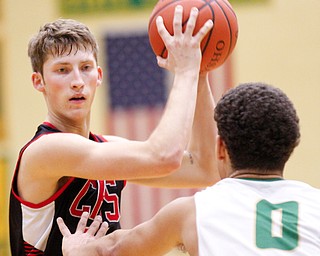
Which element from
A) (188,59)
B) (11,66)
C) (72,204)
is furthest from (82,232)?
(11,66)

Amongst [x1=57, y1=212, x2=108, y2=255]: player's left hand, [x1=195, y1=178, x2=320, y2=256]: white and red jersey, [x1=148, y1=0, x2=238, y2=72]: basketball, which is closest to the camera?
[x1=195, y1=178, x2=320, y2=256]: white and red jersey

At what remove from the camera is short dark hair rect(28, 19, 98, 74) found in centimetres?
407

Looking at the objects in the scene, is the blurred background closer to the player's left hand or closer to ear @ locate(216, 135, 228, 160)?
the player's left hand

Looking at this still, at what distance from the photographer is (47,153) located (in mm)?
3734

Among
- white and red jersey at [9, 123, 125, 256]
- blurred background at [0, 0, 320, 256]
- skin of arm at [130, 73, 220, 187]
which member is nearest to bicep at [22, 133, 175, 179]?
white and red jersey at [9, 123, 125, 256]

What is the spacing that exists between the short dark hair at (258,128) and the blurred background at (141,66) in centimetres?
826

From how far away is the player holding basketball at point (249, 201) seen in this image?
2938 millimetres

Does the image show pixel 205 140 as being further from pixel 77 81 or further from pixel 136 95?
pixel 136 95

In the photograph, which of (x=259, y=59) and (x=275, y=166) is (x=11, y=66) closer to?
(x=259, y=59)

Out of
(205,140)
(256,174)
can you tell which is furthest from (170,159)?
(205,140)

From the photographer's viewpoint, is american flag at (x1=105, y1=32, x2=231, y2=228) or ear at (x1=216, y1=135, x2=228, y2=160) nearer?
ear at (x1=216, y1=135, x2=228, y2=160)

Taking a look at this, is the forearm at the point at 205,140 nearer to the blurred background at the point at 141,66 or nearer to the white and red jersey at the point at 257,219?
the white and red jersey at the point at 257,219

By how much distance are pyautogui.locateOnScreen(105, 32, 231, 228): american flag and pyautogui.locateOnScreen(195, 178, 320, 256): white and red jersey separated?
8.39 meters

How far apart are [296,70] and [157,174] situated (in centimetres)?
830
